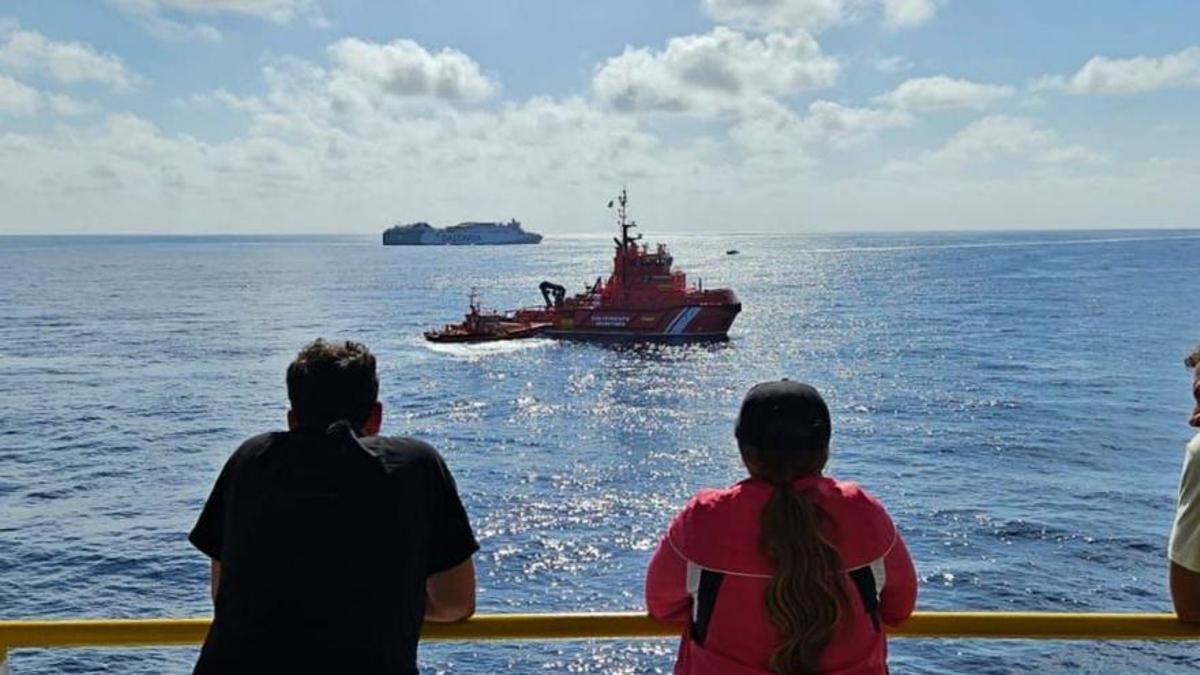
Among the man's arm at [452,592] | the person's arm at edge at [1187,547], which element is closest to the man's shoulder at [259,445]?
the man's arm at [452,592]

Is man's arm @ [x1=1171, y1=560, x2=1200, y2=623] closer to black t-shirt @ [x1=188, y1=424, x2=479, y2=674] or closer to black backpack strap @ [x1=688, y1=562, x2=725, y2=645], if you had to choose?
black backpack strap @ [x1=688, y1=562, x2=725, y2=645]

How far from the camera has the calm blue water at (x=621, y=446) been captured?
59.2ft

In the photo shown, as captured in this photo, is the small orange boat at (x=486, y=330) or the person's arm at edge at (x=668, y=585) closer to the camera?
the person's arm at edge at (x=668, y=585)

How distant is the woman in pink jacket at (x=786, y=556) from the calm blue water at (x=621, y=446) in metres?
12.8

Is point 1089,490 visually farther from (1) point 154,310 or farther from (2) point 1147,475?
(1) point 154,310

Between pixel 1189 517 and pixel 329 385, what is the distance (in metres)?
2.31

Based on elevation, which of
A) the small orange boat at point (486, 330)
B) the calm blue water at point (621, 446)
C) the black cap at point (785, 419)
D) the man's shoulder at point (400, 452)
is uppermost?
the black cap at point (785, 419)

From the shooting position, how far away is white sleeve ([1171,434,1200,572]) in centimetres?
273

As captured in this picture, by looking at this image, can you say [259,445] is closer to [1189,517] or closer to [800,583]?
[800,583]

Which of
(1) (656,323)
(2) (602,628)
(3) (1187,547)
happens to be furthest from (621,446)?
(3) (1187,547)

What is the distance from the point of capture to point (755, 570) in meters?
2.38

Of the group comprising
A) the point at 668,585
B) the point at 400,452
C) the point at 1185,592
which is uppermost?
the point at 400,452

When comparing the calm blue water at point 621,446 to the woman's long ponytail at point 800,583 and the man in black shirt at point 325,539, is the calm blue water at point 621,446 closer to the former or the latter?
the man in black shirt at point 325,539

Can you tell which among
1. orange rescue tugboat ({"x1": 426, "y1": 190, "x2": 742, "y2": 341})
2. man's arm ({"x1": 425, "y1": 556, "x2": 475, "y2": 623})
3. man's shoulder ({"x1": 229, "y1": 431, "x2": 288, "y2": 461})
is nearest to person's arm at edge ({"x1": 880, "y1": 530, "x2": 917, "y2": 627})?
man's arm ({"x1": 425, "y1": 556, "x2": 475, "y2": 623})
